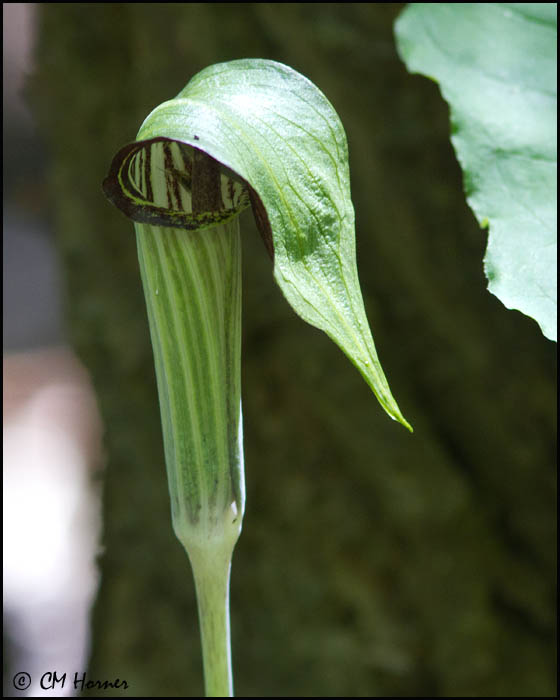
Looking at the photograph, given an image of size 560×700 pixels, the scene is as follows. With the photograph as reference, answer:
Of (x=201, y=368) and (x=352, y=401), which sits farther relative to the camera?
(x=352, y=401)

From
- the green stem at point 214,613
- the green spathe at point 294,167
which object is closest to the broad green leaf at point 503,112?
the green spathe at point 294,167

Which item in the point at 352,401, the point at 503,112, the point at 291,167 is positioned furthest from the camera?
the point at 352,401

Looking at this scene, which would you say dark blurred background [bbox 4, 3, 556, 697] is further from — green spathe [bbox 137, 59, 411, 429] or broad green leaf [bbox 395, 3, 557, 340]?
green spathe [bbox 137, 59, 411, 429]

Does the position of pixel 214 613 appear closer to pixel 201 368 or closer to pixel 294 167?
pixel 201 368

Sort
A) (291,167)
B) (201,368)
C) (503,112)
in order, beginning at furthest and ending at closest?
(503,112), (201,368), (291,167)

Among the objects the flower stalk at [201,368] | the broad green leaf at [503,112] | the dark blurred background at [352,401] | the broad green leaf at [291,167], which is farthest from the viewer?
the dark blurred background at [352,401]

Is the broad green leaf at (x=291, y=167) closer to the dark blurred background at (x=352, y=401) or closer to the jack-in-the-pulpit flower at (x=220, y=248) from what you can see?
the jack-in-the-pulpit flower at (x=220, y=248)

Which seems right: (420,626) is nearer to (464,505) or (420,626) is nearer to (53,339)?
(464,505)

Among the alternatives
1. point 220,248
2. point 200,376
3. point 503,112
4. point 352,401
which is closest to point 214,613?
point 200,376
